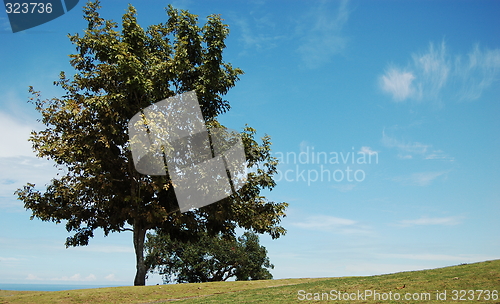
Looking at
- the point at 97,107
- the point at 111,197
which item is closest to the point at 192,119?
the point at 97,107

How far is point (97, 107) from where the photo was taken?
21062mm

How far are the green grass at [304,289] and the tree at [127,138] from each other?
4.31m

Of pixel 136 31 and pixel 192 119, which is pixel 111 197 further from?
pixel 136 31

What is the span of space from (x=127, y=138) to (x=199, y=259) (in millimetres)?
20563

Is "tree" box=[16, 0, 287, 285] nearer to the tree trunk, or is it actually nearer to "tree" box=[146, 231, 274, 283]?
the tree trunk

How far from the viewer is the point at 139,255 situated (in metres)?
23.6

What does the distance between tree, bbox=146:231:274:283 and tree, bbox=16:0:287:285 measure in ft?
47.0

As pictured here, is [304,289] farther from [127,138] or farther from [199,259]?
[199,259]

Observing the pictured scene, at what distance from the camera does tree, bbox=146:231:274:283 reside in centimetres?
3919

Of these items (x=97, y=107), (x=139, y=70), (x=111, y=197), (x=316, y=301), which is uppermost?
(x=139, y=70)

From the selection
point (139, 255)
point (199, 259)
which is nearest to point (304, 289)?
point (139, 255)

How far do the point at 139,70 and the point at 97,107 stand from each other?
9.89 feet

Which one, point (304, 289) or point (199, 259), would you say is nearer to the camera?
point (304, 289)

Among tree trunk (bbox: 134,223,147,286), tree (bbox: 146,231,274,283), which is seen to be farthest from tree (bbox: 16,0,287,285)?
tree (bbox: 146,231,274,283)
